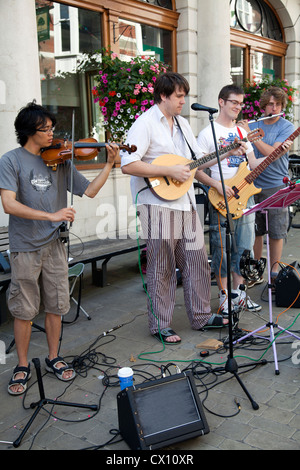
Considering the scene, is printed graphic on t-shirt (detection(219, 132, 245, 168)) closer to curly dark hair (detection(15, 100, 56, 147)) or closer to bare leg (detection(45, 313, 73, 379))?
curly dark hair (detection(15, 100, 56, 147))

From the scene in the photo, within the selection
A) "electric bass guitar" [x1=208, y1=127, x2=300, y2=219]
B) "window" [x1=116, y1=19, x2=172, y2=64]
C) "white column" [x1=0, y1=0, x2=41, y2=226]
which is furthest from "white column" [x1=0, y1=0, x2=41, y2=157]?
"electric bass guitar" [x1=208, y1=127, x2=300, y2=219]

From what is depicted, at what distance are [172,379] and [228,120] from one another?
2506 millimetres

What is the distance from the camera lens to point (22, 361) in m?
3.21

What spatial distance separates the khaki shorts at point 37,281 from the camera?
3109 mm

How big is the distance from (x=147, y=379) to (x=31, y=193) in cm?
147

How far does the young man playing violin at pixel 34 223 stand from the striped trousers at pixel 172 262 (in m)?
0.71

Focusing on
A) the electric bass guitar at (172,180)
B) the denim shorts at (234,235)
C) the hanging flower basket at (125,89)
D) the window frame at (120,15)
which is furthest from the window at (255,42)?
the electric bass guitar at (172,180)

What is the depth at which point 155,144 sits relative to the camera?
368cm

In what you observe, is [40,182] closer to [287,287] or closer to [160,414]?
[160,414]

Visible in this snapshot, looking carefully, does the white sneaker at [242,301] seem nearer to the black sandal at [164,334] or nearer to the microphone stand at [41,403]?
the black sandal at [164,334]

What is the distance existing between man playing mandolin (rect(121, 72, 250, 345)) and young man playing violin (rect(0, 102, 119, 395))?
0.54m

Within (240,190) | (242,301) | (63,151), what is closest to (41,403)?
(63,151)

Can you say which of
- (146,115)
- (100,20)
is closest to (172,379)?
(146,115)

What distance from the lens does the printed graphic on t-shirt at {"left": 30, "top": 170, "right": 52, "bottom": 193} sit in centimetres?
307
